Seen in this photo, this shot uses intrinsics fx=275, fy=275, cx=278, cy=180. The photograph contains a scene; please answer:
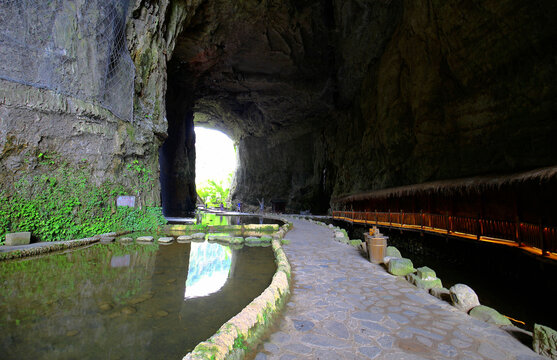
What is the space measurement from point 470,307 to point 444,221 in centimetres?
1010

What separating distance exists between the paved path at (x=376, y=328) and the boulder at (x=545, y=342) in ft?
0.31

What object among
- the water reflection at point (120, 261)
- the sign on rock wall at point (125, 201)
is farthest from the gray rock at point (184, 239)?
the sign on rock wall at point (125, 201)

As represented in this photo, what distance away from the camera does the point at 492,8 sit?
12273 millimetres

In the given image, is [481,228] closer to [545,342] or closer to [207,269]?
[545,342]

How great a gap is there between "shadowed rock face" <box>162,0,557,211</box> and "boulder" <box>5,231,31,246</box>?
59.0 feet

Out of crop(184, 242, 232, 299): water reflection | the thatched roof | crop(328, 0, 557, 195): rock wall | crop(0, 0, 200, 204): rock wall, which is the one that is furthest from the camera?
crop(328, 0, 557, 195): rock wall

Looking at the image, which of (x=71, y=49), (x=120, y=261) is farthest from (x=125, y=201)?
(x=71, y=49)

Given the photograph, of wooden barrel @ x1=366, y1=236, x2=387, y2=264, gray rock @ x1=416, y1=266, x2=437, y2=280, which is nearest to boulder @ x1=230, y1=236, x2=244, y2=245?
wooden barrel @ x1=366, y1=236, x2=387, y2=264

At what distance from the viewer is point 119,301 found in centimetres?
445

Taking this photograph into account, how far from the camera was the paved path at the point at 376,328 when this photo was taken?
2795 mm

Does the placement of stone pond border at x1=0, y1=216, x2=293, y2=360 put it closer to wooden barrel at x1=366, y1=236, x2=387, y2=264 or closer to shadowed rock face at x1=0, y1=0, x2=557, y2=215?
wooden barrel at x1=366, y1=236, x2=387, y2=264

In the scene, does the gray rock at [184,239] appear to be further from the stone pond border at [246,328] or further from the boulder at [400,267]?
the boulder at [400,267]

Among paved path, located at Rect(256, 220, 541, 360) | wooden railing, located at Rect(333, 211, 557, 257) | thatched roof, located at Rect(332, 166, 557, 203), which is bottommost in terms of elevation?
paved path, located at Rect(256, 220, 541, 360)

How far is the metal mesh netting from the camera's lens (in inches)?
385
